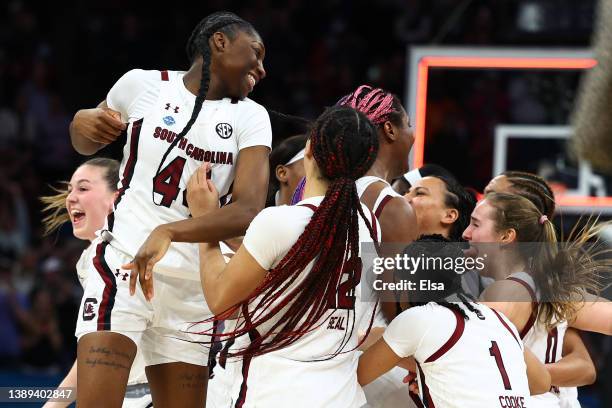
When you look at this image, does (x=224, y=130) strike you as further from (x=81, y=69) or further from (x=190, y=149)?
(x=81, y=69)

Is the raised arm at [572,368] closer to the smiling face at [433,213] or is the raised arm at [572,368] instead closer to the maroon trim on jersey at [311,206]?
the smiling face at [433,213]

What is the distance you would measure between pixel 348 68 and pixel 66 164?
3.07 m

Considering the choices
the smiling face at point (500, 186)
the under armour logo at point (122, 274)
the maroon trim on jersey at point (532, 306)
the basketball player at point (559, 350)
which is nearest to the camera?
the under armour logo at point (122, 274)

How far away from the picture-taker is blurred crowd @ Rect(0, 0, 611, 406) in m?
8.53

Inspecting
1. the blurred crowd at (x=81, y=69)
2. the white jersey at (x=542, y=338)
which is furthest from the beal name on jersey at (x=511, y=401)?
the blurred crowd at (x=81, y=69)

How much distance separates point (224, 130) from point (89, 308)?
0.73 metres

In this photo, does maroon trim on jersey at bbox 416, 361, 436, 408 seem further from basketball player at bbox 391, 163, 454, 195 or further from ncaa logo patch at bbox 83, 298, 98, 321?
basketball player at bbox 391, 163, 454, 195

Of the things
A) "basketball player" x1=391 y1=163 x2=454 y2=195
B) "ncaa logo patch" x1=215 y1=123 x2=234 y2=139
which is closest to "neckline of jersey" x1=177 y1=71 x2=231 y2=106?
"ncaa logo patch" x1=215 y1=123 x2=234 y2=139

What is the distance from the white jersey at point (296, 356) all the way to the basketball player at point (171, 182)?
0.32m

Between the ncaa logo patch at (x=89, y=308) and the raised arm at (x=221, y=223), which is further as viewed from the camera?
the ncaa logo patch at (x=89, y=308)

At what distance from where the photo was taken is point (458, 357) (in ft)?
Answer: 9.77

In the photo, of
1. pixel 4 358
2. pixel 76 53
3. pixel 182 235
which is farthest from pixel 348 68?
pixel 182 235

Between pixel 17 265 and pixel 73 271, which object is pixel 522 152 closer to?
pixel 73 271

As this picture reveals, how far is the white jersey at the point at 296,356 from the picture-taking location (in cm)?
263
